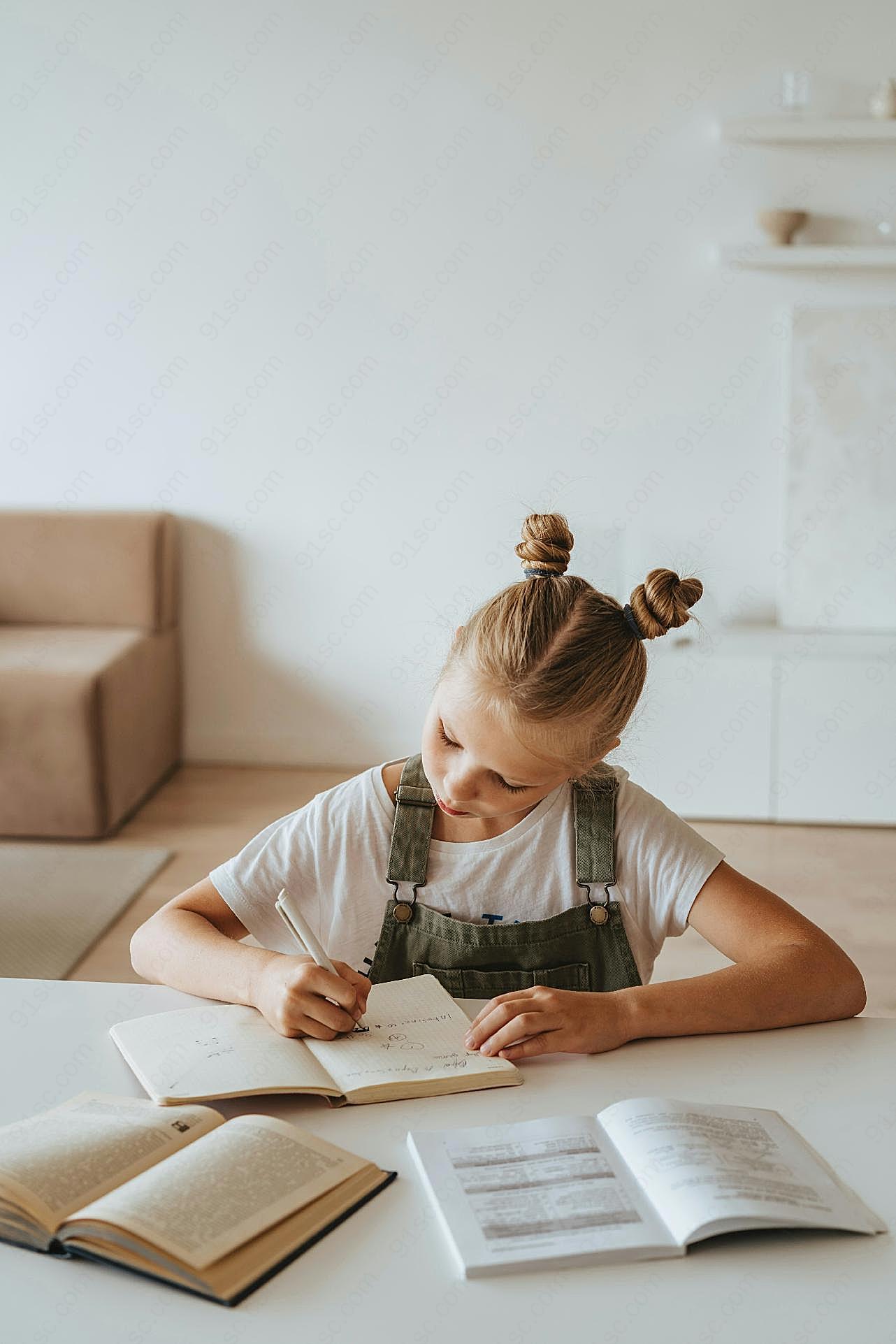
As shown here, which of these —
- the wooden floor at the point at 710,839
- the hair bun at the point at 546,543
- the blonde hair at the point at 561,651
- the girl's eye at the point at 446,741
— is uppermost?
the hair bun at the point at 546,543

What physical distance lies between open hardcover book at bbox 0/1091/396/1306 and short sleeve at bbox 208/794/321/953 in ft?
1.25

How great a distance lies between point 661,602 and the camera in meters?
1.22

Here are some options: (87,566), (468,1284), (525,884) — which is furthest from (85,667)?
(468,1284)

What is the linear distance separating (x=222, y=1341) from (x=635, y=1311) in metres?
0.25

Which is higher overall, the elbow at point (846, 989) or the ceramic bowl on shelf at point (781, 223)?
the ceramic bowl on shelf at point (781, 223)

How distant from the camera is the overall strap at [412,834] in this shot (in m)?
1.38

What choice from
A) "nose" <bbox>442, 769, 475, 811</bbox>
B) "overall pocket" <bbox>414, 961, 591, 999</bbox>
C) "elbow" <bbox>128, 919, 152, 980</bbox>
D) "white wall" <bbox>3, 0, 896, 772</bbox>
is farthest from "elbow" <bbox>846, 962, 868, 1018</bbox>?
"white wall" <bbox>3, 0, 896, 772</bbox>

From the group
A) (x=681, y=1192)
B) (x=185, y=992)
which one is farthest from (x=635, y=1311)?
(x=185, y=992)

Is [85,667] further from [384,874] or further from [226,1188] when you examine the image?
[226,1188]

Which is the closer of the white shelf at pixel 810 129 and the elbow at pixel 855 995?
the elbow at pixel 855 995

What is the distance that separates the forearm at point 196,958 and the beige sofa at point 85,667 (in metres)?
2.03

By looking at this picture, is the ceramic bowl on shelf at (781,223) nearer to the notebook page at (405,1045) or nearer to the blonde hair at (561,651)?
the blonde hair at (561,651)

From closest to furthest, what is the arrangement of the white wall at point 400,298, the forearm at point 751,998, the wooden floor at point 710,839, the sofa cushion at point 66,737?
the forearm at point 751,998
the wooden floor at point 710,839
the sofa cushion at point 66,737
the white wall at point 400,298

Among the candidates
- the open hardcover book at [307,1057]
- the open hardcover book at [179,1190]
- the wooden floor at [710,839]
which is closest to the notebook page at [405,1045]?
the open hardcover book at [307,1057]
